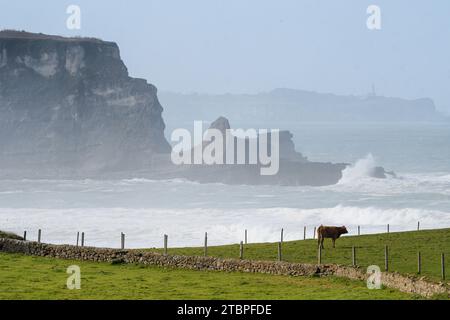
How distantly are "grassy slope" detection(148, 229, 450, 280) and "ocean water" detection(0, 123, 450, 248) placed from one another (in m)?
30.4

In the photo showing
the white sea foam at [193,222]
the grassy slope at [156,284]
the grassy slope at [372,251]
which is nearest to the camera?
the grassy slope at [156,284]

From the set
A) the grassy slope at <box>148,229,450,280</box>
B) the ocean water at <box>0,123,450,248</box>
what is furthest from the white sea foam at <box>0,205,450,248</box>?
the grassy slope at <box>148,229,450,280</box>

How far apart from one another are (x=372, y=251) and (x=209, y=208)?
84637mm

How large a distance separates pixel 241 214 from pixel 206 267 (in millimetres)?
75072

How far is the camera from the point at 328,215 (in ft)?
387

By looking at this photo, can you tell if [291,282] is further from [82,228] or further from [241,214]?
[241,214]

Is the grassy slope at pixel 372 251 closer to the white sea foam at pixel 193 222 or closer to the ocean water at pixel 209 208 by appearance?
the white sea foam at pixel 193 222

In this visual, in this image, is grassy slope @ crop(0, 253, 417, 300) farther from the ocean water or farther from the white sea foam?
the white sea foam

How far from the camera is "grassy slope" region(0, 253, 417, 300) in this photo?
3781 cm

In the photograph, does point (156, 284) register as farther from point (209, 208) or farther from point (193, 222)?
point (209, 208)

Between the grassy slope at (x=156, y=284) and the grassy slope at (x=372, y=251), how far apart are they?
550cm

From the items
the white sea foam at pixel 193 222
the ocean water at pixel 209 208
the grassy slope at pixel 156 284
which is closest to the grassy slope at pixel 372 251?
the grassy slope at pixel 156 284

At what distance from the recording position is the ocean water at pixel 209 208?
9969cm
